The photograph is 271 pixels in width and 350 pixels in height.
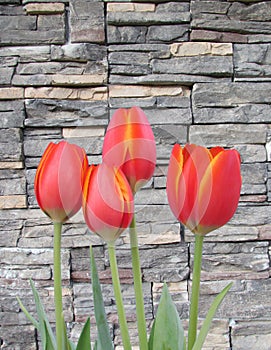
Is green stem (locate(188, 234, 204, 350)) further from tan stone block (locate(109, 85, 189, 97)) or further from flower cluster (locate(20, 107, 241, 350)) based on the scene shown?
tan stone block (locate(109, 85, 189, 97))

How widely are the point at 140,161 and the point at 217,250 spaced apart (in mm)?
873

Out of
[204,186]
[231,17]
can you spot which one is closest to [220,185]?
[204,186]

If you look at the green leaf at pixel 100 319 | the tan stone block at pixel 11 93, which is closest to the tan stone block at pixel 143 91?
the tan stone block at pixel 11 93

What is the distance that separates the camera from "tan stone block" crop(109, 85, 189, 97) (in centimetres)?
111

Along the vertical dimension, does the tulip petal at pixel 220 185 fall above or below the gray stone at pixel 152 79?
below

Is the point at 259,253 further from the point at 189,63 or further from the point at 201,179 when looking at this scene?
the point at 201,179

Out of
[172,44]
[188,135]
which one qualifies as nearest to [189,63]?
[172,44]

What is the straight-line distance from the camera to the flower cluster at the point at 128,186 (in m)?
0.30

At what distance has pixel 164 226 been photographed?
410 millimetres

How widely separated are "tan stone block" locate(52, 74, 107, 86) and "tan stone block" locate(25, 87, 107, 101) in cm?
1

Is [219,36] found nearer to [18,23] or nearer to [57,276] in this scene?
[18,23]

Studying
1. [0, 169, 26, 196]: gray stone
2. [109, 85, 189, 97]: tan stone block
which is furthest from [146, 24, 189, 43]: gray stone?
[0, 169, 26, 196]: gray stone

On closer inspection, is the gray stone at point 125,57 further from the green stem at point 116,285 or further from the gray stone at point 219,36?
the green stem at point 116,285

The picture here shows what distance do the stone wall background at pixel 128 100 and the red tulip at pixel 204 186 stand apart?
0.79m
